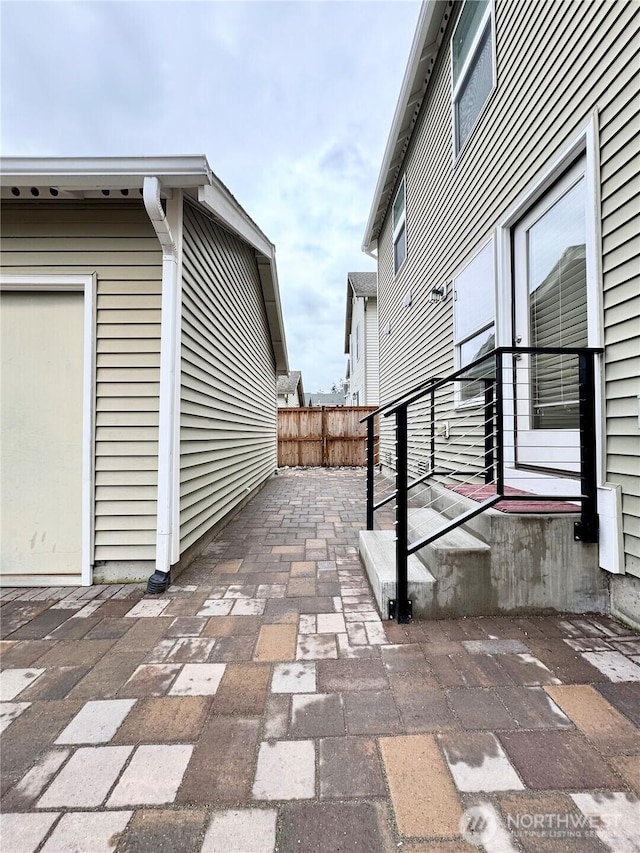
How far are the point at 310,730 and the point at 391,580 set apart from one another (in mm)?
995

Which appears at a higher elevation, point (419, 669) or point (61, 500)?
point (61, 500)

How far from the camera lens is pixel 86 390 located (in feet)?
9.54

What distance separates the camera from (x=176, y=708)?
5.16ft

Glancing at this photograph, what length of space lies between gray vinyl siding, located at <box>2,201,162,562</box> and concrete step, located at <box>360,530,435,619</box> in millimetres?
1665

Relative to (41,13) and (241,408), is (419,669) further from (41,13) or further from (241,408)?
(41,13)

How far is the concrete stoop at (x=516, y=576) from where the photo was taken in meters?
2.26

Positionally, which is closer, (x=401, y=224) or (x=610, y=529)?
(x=610, y=529)

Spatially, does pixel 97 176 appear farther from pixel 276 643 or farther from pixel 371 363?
pixel 371 363

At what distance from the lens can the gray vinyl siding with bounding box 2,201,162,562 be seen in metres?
2.91

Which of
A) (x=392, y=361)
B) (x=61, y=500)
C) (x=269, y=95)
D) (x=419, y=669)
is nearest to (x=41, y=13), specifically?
(x=269, y=95)

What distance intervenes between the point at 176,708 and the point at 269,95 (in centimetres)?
950

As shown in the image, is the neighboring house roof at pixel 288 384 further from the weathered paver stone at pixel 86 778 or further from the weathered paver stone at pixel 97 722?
the weathered paver stone at pixel 86 778

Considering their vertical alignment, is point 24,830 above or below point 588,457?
below

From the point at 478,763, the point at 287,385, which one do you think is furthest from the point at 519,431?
the point at 287,385
